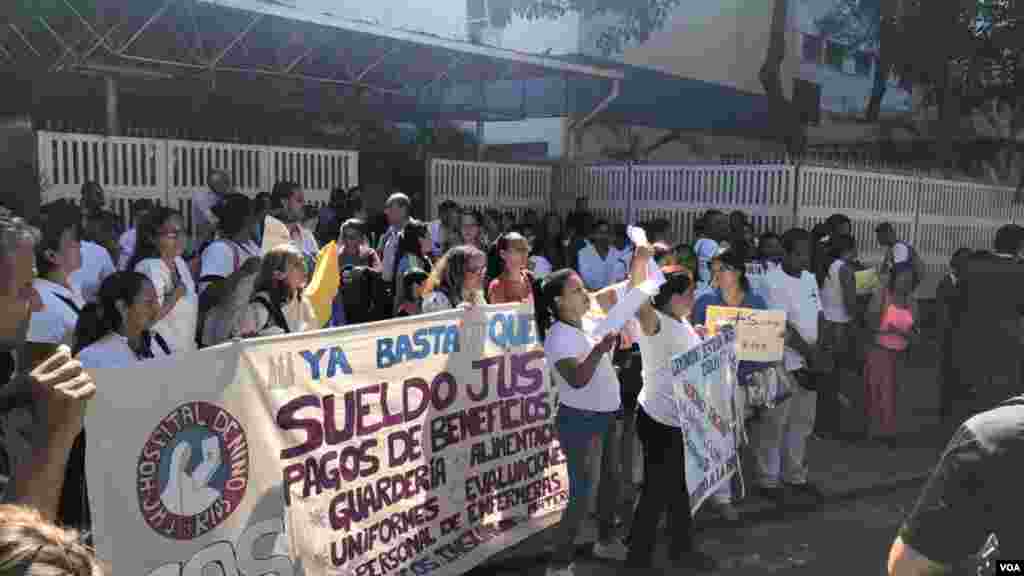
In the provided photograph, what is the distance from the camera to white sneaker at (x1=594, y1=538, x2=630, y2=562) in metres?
5.10

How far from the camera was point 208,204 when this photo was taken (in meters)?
8.23

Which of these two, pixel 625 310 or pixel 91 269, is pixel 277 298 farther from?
pixel 91 269

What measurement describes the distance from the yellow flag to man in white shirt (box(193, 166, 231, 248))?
8.47 feet

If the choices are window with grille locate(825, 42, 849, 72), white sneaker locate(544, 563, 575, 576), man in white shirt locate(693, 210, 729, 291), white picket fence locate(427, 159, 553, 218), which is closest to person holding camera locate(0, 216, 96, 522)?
white sneaker locate(544, 563, 575, 576)

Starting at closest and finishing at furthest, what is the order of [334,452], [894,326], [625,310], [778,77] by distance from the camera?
[334,452]
[625,310]
[894,326]
[778,77]

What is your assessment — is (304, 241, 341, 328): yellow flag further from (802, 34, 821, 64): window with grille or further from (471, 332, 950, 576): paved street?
(802, 34, 821, 64): window with grille

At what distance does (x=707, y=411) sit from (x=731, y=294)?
3.53 feet

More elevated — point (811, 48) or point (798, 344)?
point (811, 48)

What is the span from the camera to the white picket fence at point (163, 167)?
8648 millimetres

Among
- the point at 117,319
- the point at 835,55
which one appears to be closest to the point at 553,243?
the point at 117,319

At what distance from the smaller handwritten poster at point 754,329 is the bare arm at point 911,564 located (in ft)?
11.9

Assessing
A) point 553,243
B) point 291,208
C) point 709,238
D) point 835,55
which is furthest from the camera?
point 835,55

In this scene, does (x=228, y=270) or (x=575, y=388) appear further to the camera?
(x=228, y=270)

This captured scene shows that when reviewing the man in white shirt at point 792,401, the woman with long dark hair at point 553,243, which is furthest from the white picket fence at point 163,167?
the man in white shirt at point 792,401
